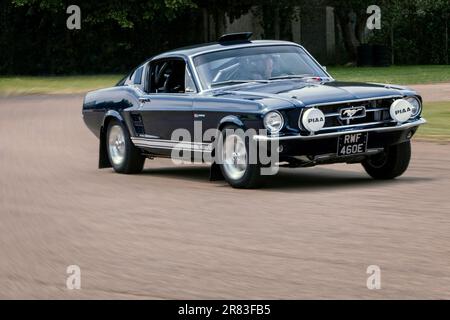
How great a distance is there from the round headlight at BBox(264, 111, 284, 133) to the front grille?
386 mm

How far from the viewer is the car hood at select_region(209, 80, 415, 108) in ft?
41.7

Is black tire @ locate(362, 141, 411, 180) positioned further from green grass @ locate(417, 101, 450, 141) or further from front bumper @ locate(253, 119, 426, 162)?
green grass @ locate(417, 101, 450, 141)

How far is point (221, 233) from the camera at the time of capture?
34.0 feet

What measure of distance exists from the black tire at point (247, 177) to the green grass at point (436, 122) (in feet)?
20.5

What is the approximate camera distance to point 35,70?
5138 cm

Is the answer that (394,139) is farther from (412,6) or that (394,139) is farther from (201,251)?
(412,6)

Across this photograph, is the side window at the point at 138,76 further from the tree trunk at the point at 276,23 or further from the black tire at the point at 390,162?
the tree trunk at the point at 276,23

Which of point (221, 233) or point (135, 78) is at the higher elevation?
point (135, 78)

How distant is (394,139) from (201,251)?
4244mm

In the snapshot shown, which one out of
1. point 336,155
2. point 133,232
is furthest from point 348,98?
point 133,232

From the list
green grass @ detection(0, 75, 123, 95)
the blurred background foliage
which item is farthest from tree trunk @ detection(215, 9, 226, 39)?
green grass @ detection(0, 75, 123, 95)

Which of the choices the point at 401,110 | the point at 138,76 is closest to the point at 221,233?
the point at 401,110

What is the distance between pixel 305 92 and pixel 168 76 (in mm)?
2473

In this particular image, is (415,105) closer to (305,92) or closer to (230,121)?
(305,92)
